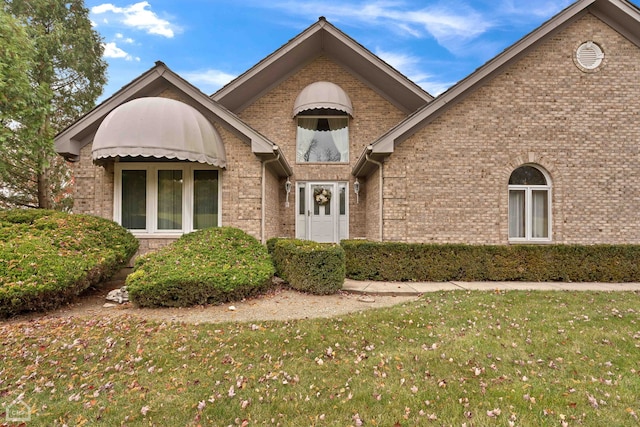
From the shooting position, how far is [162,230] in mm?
9289

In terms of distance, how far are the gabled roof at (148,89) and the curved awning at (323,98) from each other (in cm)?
350

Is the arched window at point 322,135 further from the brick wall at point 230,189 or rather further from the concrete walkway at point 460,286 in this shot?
the concrete walkway at point 460,286

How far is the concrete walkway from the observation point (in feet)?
23.6

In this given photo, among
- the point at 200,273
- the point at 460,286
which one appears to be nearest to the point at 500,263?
the point at 460,286

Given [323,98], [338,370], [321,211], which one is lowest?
[338,370]

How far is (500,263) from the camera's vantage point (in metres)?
8.34

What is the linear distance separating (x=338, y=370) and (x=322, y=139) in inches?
416

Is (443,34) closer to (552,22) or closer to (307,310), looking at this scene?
(552,22)

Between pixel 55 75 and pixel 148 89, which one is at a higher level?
pixel 55 75

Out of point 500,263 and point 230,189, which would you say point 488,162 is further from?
point 230,189

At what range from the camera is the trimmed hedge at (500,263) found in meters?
8.30

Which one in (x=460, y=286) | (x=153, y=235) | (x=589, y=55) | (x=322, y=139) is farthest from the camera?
(x=322, y=139)

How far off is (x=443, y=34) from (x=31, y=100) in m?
17.7

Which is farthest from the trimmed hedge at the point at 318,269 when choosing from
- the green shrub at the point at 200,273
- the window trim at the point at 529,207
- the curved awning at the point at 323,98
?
the curved awning at the point at 323,98
